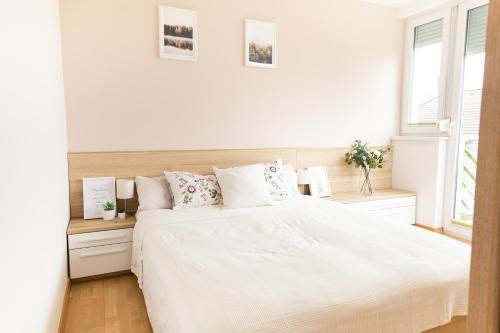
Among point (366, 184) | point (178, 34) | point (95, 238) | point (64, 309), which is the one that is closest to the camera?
point (64, 309)

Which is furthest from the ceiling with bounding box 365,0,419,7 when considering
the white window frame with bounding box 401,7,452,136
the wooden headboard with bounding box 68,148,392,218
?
the wooden headboard with bounding box 68,148,392,218

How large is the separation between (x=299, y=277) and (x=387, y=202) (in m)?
2.58

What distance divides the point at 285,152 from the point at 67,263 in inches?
89.4

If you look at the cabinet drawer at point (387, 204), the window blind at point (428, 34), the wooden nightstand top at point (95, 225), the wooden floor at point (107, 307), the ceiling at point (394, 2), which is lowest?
the wooden floor at point (107, 307)

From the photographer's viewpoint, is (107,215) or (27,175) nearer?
(27,175)

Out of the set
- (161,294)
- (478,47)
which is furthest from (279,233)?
(478,47)

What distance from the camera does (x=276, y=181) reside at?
308cm

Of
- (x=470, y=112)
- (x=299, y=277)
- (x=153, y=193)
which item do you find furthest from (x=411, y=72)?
(x=299, y=277)

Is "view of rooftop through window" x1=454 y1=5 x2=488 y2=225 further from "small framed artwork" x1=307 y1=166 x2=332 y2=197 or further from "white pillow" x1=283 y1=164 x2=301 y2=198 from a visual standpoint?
"white pillow" x1=283 y1=164 x2=301 y2=198

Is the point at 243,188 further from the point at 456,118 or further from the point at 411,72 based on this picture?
the point at 411,72

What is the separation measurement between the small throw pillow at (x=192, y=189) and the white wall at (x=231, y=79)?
39cm

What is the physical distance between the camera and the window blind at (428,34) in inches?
143

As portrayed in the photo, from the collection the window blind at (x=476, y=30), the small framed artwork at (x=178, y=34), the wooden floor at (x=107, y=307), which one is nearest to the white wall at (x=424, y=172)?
the window blind at (x=476, y=30)

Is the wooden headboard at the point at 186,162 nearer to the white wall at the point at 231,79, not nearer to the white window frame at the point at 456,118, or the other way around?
the white wall at the point at 231,79
